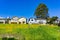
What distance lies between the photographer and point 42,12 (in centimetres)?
7581

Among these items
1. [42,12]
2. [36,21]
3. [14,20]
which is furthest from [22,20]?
[42,12]

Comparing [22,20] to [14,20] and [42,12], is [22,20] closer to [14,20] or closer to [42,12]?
[14,20]

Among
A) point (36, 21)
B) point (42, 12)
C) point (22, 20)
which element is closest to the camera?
point (36, 21)

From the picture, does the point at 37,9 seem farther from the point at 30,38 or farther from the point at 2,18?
the point at 30,38

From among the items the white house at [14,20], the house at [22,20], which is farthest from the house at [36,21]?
the white house at [14,20]

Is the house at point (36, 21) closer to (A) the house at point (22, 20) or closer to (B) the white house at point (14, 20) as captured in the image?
(A) the house at point (22, 20)

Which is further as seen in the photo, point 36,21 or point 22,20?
point 22,20

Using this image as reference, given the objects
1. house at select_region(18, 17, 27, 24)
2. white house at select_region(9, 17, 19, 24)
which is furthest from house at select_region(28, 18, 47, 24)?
white house at select_region(9, 17, 19, 24)

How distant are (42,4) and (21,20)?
11.0 metres

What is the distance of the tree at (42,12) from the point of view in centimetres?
7472

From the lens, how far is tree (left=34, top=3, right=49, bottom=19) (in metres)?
74.7

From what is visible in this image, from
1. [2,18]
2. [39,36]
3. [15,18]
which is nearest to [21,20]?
[15,18]

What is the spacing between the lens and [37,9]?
7606 centimetres

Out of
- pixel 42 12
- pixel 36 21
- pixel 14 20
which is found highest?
pixel 42 12
